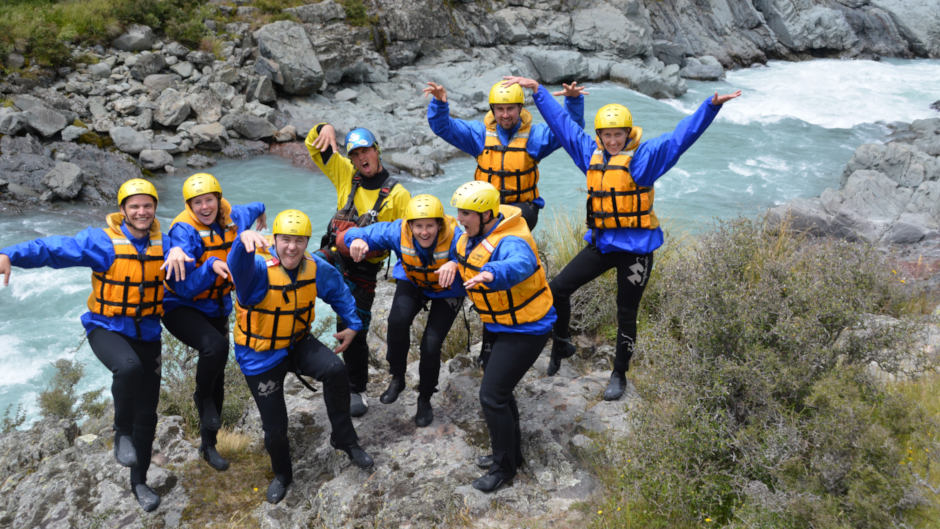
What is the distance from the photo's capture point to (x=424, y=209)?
395 cm

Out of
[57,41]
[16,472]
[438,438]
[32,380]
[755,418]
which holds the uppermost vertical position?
[57,41]

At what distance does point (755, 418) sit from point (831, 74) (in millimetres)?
28205

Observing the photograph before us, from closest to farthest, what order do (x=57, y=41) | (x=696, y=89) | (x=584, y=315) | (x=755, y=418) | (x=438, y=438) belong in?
1. (x=755, y=418)
2. (x=438, y=438)
3. (x=584, y=315)
4. (x=57, y=41)
5. (x=696, y=89)

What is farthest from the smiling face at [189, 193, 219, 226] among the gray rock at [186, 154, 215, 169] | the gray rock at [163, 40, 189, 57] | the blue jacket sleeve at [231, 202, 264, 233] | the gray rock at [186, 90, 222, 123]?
the gray rock at [163, 40, 189, 57]

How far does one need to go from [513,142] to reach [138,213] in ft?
8.64

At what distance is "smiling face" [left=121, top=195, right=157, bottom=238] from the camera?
3.98 m

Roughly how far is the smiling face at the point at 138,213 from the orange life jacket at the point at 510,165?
90.7 inches

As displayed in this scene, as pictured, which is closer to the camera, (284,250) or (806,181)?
(284,250)

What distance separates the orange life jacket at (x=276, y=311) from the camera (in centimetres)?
385

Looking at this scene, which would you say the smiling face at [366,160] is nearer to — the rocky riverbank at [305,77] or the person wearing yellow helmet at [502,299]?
the person wearing yellow helmet at [502,299]

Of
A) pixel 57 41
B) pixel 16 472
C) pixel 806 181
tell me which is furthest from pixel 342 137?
pixel 16 472

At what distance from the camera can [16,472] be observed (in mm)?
5020

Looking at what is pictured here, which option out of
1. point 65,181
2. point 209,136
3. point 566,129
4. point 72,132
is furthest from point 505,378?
point 72,132

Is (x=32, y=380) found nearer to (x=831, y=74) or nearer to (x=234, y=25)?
(x=234, y=25)
